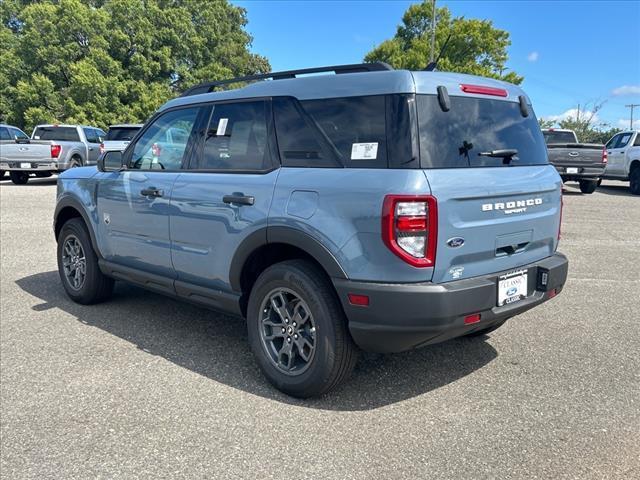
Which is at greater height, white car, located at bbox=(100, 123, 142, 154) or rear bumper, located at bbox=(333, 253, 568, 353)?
white car, located at bbox=(100, 123, 142, 154)

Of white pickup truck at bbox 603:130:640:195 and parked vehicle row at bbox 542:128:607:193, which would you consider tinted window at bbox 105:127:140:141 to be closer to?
parked vehicle row at bbox 542:128:607:193

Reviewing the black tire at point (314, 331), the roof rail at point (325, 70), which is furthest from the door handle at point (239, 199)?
the roof rail at point (325, 70)

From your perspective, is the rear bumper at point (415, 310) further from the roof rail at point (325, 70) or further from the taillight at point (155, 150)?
the taillight at point (155, 150)

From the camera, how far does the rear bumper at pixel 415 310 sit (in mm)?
2814

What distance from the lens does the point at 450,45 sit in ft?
111

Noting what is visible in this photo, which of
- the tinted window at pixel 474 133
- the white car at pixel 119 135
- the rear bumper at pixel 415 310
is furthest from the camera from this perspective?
the white car at pixel 119 135

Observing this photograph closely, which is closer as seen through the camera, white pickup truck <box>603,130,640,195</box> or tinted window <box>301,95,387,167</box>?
tinted window <box>301,95,387,167</box>

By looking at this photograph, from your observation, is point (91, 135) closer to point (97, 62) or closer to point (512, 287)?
point (97, 62)

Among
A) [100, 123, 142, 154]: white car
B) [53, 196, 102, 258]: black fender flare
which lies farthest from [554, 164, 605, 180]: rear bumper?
[53, 196, 102, 258]: black fender flare

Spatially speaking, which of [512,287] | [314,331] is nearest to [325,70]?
[314,331]

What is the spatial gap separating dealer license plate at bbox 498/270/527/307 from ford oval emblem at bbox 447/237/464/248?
0.39m

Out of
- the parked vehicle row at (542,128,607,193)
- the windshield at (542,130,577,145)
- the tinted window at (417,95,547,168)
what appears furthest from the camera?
the windshield at (542,130,577,145)

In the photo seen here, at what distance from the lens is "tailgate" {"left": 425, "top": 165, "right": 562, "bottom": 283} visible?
9.37 ft

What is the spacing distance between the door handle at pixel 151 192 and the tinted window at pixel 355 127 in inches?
59.0
